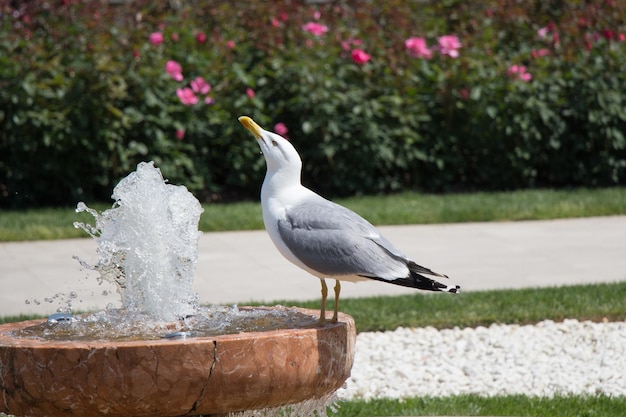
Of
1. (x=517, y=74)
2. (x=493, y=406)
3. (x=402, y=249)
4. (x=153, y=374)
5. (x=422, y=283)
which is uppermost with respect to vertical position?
(x=517, y=74)

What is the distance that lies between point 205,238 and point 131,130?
1561mm

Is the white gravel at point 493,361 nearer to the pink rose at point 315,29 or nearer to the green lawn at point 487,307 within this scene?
the green lawn at point 487,307

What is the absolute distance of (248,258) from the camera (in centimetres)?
732

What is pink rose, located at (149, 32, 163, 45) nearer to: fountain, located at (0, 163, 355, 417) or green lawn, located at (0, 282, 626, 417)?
green lawn, located at (0, 282, 626, 417)

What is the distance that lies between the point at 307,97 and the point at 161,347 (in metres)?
6.59

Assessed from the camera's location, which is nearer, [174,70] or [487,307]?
[487,307]

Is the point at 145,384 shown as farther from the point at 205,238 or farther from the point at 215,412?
the point at 205,238

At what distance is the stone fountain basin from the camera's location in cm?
285

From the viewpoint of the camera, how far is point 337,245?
3.10 m

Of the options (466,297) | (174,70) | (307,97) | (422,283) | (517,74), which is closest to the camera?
(422,283)

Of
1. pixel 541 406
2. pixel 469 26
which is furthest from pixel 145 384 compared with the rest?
pixel 469 26

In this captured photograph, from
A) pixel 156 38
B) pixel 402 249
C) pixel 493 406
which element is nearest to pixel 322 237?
pixel 493 406

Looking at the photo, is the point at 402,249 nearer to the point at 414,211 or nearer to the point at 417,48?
the point at 414,211

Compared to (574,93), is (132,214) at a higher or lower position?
lower
